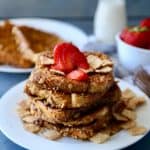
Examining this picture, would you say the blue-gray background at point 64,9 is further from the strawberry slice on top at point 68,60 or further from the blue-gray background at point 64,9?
the strawberry slice on top at point 68,60

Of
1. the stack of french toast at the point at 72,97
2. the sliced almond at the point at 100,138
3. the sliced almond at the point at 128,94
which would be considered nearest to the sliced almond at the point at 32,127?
the stack of french toast at the point at 72,97

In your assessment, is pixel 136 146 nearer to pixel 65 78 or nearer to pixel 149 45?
pixel 65 78

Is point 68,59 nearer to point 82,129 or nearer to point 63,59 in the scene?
point 63,59

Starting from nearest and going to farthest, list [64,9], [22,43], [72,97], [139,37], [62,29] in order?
1. [72,97]
2. [139,37]
3. [22,43]
4. [62,29]
5. [64,9]

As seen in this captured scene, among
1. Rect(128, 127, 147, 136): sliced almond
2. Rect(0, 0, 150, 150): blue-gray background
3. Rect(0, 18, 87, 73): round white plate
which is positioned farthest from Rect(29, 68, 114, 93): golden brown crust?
Rect(0, 0, 150, 150): blue-gray background

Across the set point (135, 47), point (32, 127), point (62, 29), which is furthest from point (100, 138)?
point (62, 29)

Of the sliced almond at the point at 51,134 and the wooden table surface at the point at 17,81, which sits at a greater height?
the sliced almond at the point at 51,134
